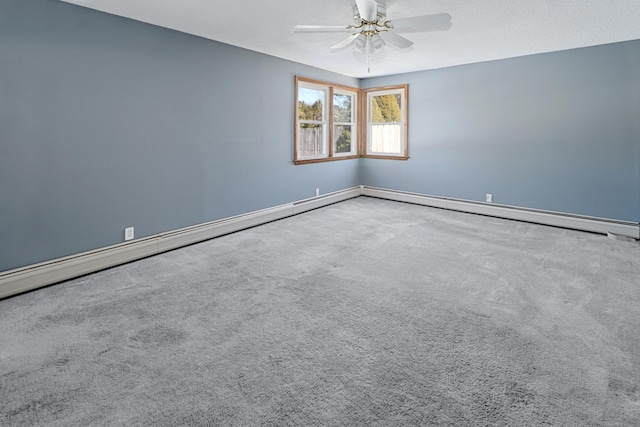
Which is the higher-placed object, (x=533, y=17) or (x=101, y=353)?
(x=533, y=17)

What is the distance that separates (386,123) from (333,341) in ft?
18.2

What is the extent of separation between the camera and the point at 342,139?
6.98 m

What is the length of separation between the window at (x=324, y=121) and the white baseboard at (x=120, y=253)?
118cm

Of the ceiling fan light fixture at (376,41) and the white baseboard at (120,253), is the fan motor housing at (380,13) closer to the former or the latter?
the ceiling fan light fixture at (376,41)

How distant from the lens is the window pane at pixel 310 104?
5.91m

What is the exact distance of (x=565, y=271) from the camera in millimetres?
3396

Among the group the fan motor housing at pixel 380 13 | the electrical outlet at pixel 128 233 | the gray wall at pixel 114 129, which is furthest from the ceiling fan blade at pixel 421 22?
the electrical outlet at pixel 128 233

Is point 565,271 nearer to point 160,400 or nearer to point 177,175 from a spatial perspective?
point 160,400

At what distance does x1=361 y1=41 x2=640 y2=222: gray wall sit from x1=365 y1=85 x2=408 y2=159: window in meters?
0.19

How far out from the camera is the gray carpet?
1664 mm

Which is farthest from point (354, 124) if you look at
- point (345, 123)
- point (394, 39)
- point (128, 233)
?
point (128, 233)

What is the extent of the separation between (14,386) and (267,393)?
4.23ft

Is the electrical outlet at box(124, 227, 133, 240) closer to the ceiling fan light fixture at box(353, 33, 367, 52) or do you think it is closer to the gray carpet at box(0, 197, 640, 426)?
the gray carpet at box(0, 197, 640, 426)

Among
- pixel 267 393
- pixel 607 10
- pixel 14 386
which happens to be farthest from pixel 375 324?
→ pixel 607 10
